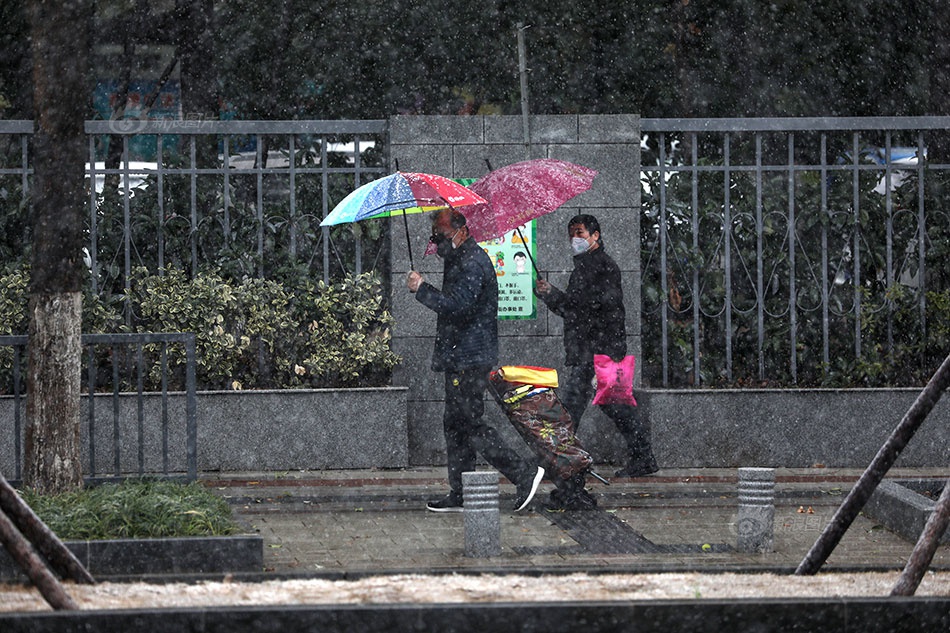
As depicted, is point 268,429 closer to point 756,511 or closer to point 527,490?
point 527,490

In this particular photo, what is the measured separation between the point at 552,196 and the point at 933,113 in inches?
266

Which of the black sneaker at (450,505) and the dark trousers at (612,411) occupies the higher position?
the dark trousers at (612,411)

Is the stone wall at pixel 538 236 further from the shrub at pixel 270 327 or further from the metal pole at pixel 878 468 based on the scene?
the metal pole at pixel 878 468

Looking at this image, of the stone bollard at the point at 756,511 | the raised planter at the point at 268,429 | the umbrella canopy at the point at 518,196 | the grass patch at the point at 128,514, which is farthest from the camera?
the raised planter at the point at 268,429

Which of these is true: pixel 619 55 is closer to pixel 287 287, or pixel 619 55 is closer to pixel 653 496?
pixel 287 287

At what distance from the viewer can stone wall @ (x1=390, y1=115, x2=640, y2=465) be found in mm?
12219

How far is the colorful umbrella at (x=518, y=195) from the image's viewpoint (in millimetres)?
10234

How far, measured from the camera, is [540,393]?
10000 mm

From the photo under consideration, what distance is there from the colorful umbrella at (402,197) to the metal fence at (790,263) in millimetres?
3238

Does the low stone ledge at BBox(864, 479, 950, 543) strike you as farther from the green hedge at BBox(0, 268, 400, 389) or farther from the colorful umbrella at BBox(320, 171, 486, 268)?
the green hedge at BBox(0, 268, 400, 389)

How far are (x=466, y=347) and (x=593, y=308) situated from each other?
179 cm

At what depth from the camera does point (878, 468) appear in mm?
7102

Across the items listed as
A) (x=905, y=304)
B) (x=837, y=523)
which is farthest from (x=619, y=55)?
(x=837, y=523)

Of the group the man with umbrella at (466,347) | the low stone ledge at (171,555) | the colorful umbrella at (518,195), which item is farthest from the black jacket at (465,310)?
the low stone ledge at (171,555)
